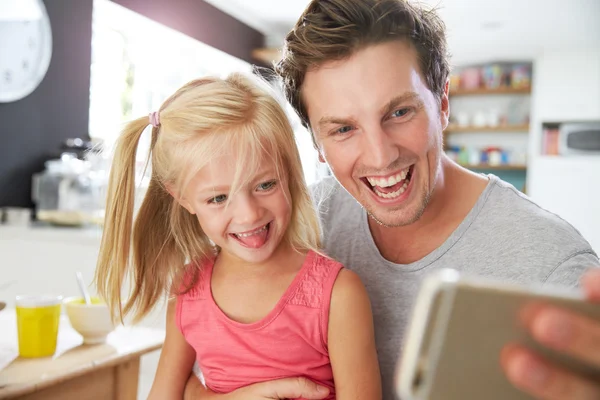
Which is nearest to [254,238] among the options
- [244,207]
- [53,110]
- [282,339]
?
[244,207]

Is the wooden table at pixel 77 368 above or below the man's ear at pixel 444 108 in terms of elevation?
below

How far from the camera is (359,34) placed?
4.04ft

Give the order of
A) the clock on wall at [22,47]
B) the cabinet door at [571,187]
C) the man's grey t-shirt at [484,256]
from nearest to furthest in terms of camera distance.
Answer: the man's grey t-shirt at [484,256]
the clock on wall at [22,47]
the cabinet door at [571,187]

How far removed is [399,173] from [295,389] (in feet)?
1.63

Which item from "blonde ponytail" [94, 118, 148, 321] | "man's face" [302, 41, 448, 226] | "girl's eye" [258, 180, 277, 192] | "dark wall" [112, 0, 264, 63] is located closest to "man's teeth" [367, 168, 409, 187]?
"man's face" [302, 41, 448, 226]

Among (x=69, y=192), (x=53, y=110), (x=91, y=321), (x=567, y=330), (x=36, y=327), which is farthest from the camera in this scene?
(x=53, y=110)

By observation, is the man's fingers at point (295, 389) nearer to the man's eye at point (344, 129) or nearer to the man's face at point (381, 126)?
the man's face at point (381, 126)

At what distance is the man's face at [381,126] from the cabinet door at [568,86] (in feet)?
21.1

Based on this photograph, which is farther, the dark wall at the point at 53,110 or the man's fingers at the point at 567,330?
the dark wall at the point at 53,110

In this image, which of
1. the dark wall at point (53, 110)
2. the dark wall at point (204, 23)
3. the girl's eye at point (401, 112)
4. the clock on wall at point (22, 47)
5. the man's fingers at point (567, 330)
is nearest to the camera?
the man's fingers at point (567, 330)

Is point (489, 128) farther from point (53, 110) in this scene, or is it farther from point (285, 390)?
point (285, 390)

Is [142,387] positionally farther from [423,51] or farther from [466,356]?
[466,356]

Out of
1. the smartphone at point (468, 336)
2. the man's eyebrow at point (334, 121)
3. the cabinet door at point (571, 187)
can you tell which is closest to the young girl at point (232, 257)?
the man's eyebrow at point (334, 121)

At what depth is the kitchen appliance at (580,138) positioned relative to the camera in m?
6.89
